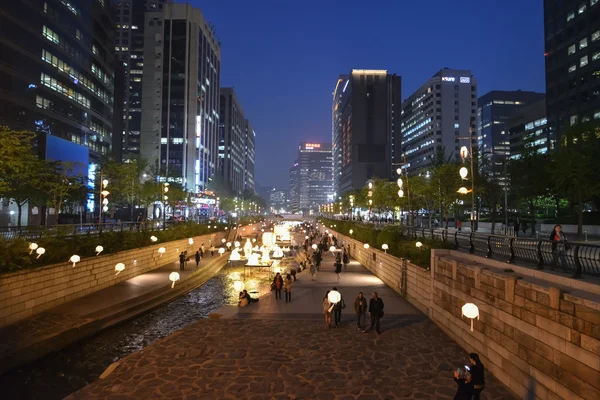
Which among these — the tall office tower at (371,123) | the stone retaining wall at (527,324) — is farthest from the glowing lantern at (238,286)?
the tall office tower at (371,123)

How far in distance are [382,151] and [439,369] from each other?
168 metres

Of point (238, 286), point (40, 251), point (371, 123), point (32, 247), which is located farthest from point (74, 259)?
point (371, 123)

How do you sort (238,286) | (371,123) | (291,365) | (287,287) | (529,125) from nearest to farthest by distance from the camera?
(291,365)
(287,287)
(238,286)
(529,125)
(371,123)

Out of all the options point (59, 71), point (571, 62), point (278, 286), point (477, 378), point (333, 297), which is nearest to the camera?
point (477, 378)

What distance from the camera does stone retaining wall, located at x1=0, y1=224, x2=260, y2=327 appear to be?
1565 cm

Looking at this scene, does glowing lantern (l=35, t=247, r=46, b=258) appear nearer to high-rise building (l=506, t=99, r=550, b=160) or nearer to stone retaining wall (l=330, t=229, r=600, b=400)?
stone retaining wall (l=330, t=229, r=600, b=400)

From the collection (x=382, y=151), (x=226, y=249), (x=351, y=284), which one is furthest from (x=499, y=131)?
(x=351, y=284)

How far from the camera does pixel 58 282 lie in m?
18.9

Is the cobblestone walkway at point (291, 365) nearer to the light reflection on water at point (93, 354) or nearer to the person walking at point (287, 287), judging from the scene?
the light reflection on water at point (93, 354)

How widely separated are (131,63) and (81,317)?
438ft

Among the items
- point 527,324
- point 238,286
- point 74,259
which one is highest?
point 74,259

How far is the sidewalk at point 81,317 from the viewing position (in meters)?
13.8

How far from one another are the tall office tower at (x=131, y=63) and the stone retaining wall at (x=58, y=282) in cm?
8096

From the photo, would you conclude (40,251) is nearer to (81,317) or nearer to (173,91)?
(81,317)
